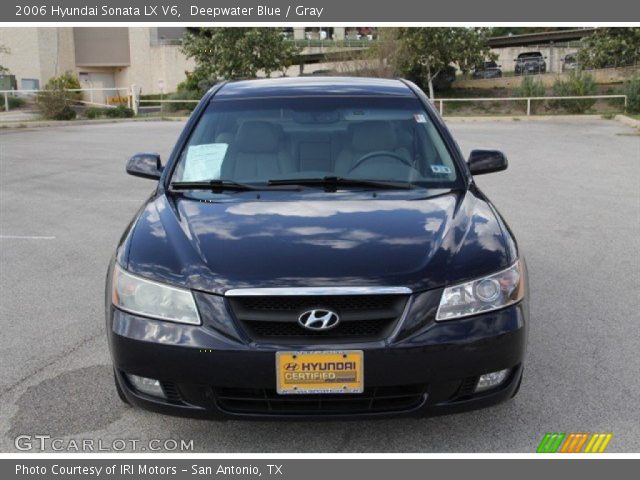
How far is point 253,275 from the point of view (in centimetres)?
Result: 329

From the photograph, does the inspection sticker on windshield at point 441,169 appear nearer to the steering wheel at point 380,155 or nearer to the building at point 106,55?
the steering wheel at point 380,155

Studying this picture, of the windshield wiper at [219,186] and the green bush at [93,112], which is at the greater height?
the windshield wiper at [219,186]

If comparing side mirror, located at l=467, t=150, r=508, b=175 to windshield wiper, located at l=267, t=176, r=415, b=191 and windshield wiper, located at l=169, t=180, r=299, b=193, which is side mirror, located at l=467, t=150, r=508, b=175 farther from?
windshield wiper, located at l=169, t=180, r=299, b=193

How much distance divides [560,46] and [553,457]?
62307mm

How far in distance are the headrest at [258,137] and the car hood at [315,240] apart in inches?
20.2

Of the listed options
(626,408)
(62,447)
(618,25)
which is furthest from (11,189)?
(618,25)

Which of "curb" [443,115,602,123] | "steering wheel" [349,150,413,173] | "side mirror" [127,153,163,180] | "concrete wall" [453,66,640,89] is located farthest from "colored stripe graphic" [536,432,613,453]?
"concrete wall" [453,66,640,89]

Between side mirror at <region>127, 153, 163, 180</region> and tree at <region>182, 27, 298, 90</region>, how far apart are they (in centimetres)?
4063

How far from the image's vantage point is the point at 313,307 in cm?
320

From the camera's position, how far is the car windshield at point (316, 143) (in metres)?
4.51

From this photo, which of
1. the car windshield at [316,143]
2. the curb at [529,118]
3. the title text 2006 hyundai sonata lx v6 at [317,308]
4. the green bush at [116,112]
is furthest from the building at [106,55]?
the title text 2006 hyundai sonata lx v6 at [317,308]

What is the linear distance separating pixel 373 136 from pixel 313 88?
2.15 feet

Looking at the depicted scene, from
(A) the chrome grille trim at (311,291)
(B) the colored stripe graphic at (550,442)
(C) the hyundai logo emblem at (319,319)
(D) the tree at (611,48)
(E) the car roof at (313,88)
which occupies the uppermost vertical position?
(D) the tree at (611,48)

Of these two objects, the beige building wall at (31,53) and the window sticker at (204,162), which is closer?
the window sticker at (204,162)
